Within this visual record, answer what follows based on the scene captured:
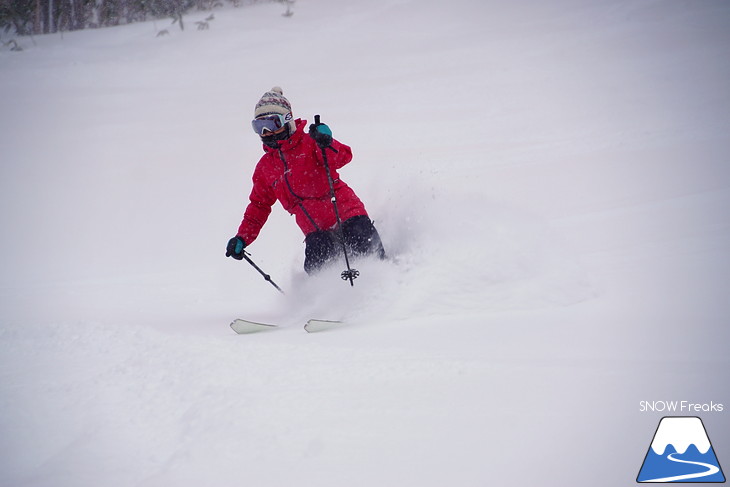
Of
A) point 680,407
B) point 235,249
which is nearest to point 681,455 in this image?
point 680,407

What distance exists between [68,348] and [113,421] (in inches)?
46.3

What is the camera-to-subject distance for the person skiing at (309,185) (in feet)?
14.5

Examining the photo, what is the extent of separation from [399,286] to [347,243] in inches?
28.4

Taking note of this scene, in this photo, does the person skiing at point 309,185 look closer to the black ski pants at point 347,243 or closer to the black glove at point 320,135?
the black ski pants at point 347,243

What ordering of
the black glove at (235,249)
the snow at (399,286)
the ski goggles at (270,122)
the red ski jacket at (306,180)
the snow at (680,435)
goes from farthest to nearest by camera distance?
the black glove at (235,249), the red ski jacket at (306,180), the ski goggles at (270,122), the snow at (399,286), the snow at (680,435)

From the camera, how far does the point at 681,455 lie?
190 cm

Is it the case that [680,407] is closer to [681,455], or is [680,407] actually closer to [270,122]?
[681,455]

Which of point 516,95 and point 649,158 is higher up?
point 516,95

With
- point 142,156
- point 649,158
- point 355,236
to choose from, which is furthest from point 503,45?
point 355,236

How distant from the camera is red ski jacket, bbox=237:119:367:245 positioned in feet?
14.7

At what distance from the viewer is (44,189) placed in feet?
34.1

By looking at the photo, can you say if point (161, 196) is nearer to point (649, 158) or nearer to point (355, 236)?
point (355, 236)

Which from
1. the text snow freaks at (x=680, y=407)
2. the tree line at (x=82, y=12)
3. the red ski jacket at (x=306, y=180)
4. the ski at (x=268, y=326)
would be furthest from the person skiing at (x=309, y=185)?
the tree line at (x=82, y=12)

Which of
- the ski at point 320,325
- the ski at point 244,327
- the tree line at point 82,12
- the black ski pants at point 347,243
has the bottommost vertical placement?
the ski at point 244,327
